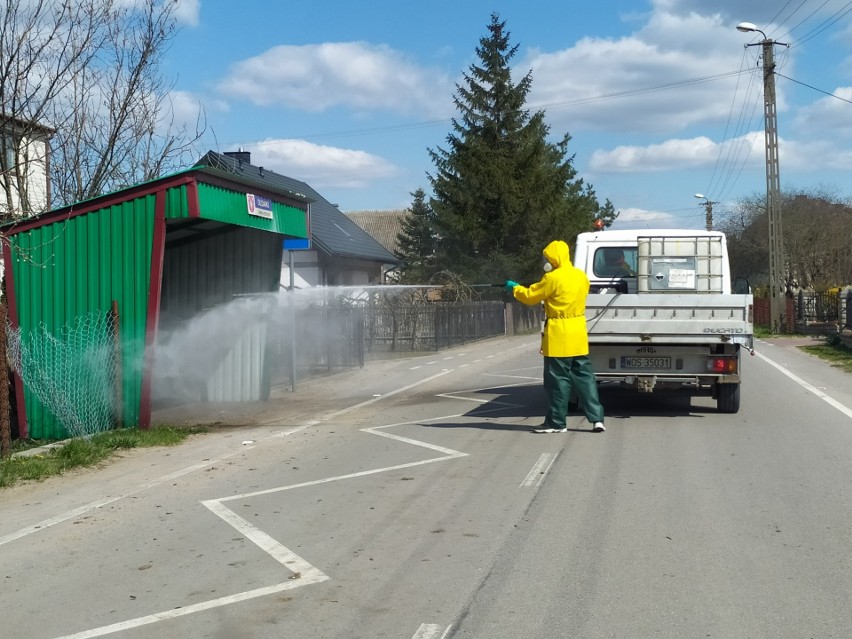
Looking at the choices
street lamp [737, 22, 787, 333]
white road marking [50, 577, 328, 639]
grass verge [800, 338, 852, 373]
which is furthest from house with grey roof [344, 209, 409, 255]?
white road marking [50, 577, 328, 639]

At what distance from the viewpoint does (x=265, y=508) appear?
24.0ft

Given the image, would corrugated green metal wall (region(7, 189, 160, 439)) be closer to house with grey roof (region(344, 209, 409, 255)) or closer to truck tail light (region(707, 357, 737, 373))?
truck tail light (region(707, 357, 737, 373))

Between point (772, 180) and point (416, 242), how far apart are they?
27253mm

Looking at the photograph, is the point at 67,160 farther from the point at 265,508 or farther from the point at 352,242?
the point at 352,242

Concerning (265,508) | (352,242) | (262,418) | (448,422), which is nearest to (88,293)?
(262,418)

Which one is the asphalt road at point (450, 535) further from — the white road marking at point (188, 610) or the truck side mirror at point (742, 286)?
the truck side mirror at point (742, 286)

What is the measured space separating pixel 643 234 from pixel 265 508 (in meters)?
7.86

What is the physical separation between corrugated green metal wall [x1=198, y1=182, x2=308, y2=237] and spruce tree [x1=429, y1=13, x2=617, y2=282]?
1143 inches

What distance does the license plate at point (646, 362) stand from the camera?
37.8 feet

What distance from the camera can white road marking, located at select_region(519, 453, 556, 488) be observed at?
7.93 meters

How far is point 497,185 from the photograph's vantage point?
43.6m

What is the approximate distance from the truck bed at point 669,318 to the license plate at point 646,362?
23 centimetres

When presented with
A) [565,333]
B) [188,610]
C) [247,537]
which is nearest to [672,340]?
[565,333]

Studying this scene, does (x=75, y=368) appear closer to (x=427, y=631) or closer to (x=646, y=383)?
(x=646, y=383)
